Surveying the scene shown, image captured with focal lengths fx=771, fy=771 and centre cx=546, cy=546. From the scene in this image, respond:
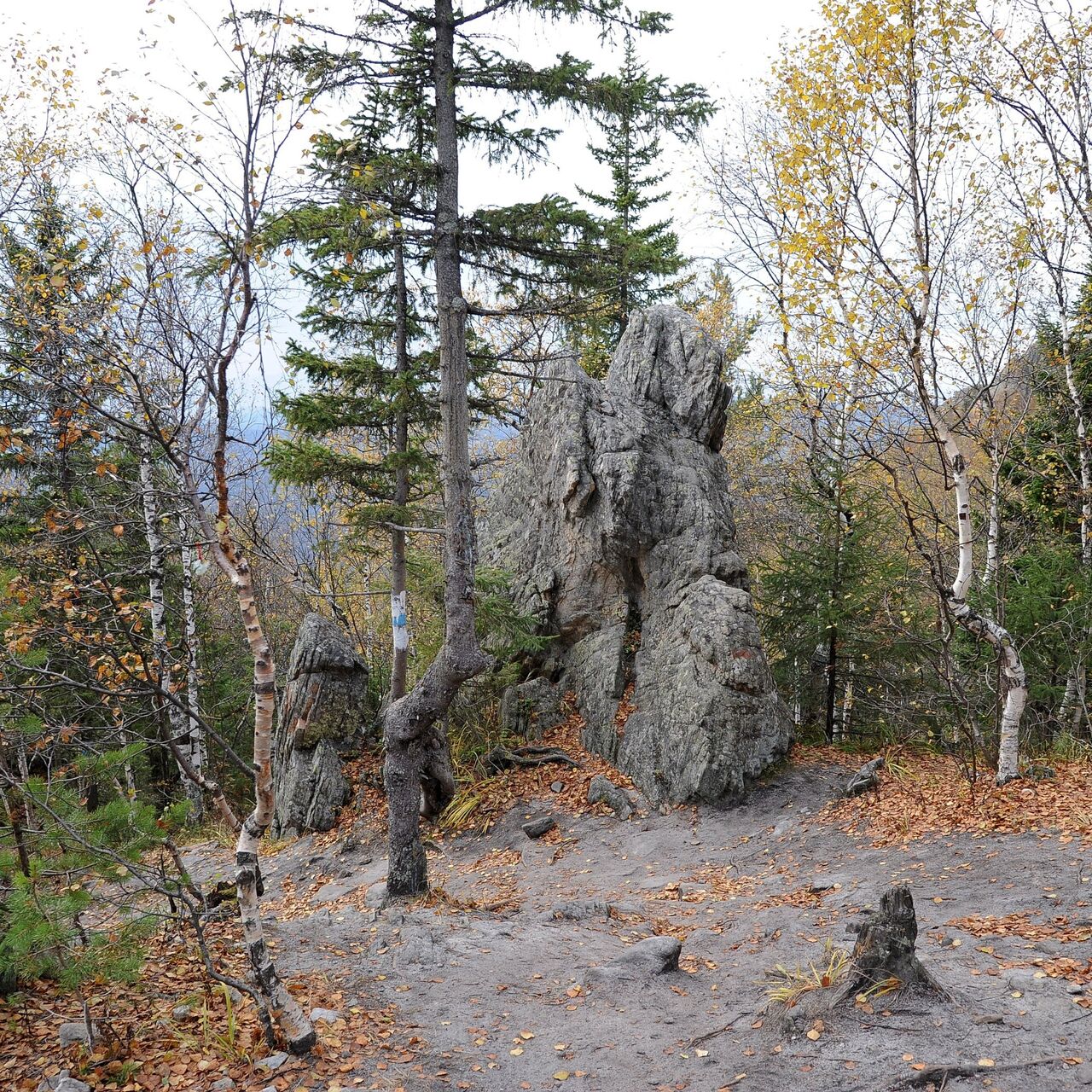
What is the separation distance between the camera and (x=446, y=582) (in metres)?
7.54

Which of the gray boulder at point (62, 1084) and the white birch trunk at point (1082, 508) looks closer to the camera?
the gray boulder at point (62, 1084)

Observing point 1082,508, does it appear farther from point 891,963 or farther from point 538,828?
point 891,963

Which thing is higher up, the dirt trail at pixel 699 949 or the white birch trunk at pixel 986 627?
the white birch trunk at pixel 986 627

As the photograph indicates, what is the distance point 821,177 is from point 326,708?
10.1 m

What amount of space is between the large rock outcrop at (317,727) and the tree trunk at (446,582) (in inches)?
173

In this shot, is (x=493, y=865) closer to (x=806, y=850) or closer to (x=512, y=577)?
(x=806, y=850)

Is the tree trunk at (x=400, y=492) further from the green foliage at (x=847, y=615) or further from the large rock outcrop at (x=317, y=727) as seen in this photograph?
the green foliage at (x=847, y=615)

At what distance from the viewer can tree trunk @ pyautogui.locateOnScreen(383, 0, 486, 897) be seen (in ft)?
24.6

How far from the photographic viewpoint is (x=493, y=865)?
970 cm

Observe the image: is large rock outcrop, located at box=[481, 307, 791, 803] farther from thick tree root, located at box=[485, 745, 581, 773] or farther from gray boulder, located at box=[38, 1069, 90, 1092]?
gray boulder, located at box=[38, 1069, 90, 1092]

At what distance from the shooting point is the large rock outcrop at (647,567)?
10.2 metres

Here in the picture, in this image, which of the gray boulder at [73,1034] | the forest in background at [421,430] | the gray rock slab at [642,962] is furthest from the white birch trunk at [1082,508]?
the gray boulder at [73,1034]

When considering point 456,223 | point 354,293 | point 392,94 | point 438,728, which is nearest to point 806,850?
point 438,728

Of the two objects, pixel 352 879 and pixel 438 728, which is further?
pixel 438 728
